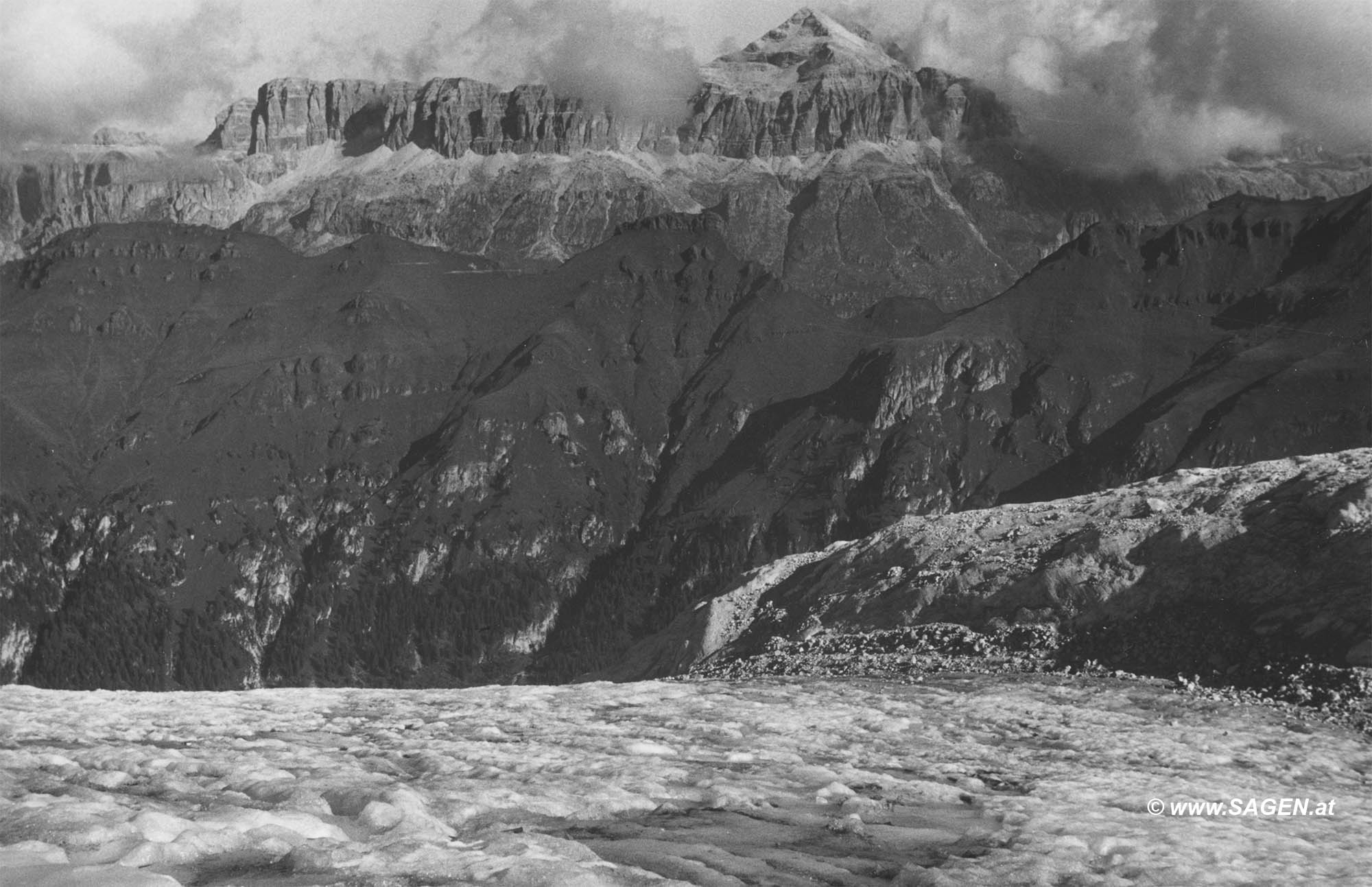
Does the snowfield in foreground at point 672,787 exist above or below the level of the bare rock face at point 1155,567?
below

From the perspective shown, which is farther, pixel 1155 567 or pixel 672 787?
pixel 1155 567

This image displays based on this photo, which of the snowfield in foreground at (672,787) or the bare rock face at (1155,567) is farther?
the bare rock face at (1155,567)

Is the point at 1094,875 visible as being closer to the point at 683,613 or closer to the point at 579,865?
the point at 579,865

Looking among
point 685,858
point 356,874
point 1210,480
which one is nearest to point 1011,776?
point 685,858

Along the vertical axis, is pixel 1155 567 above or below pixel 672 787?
above
